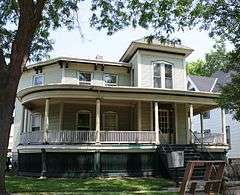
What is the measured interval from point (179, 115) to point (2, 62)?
15.0 m

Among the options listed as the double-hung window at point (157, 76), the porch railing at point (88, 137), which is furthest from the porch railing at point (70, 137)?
the double-hung window at point (157, 76)

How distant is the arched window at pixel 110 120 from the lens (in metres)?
24.8

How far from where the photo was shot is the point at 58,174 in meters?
20.0

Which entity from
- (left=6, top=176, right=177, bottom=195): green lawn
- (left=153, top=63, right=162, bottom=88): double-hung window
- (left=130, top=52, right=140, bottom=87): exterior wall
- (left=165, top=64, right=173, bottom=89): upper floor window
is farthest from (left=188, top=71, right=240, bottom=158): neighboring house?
(left=6, top=176, right=177, bottom=195): green lawn

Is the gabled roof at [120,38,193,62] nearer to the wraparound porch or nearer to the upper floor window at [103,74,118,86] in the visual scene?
the upper floor window at [103,74,118,86]

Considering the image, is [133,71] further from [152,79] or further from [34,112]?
[34,112]

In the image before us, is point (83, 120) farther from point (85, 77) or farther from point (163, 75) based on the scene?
point (163, 75)

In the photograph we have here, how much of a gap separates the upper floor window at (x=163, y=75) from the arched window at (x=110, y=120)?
11.9ft

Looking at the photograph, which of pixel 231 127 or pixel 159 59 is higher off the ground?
pixel 159 59

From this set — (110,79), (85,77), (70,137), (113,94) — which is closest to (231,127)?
(110,79)

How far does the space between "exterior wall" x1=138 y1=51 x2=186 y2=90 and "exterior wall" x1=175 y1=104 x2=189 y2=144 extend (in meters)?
1.49

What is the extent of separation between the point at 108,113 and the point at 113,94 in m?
3.72

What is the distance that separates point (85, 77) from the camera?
25.8 m

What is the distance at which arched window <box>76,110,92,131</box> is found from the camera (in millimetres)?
24234
